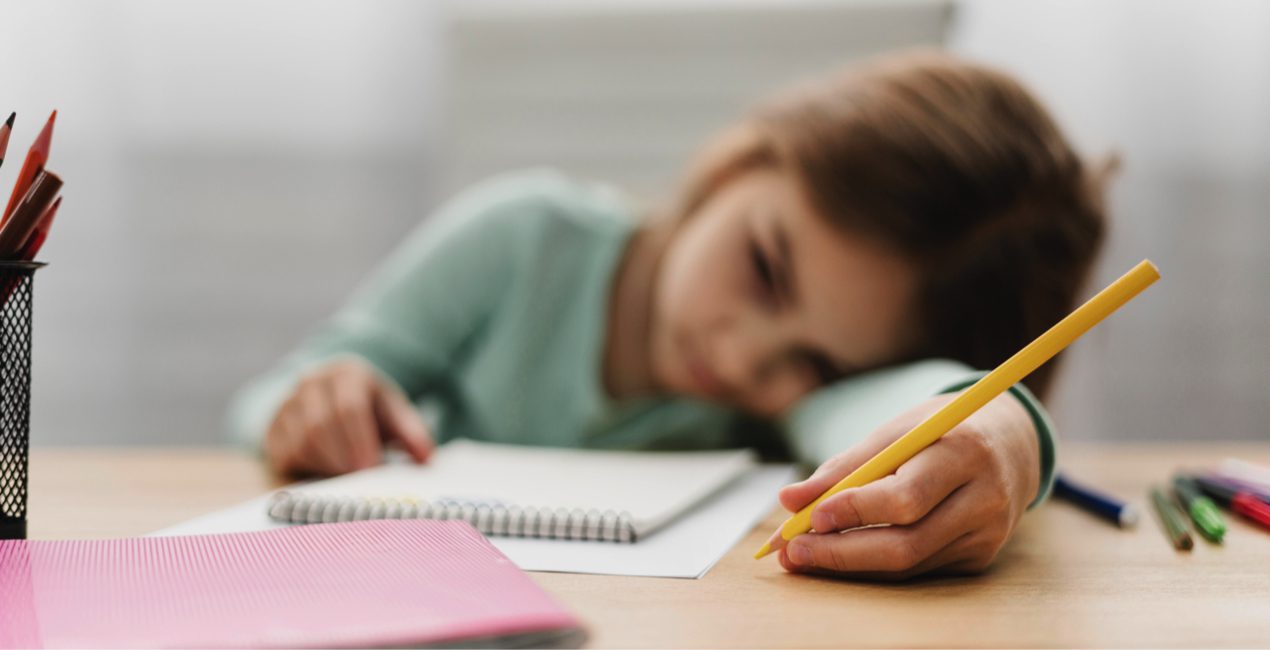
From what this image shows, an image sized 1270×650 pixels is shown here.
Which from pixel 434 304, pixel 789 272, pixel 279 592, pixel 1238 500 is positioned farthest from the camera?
pixel 434 304

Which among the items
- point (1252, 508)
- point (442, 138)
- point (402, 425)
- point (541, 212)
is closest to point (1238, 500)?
point (1252, 508)

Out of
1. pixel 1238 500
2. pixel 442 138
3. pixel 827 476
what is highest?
pixel 442 138

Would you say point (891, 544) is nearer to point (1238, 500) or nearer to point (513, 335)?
point (1238, 500)

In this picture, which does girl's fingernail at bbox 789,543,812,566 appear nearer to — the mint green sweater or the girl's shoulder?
the mint green sweater

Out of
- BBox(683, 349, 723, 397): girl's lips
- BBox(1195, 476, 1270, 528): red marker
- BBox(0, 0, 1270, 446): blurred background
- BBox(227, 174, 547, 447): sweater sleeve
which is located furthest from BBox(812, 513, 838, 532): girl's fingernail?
BBox(0, 0, 1270, 446): blurred background

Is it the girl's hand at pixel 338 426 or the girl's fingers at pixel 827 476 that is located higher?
the girl's fingers at pixel 827 476

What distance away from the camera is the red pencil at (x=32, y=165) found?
0.31 metres

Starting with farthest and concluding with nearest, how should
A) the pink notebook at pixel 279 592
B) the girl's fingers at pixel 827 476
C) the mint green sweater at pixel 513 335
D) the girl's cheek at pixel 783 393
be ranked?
the mint green sweater at pixel 513 335, the girl's cheek at pixel 783 393, the girl's fingers at pixel 827 476, the pink notebook at pixel 279 592

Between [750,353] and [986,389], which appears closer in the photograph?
[986,389]

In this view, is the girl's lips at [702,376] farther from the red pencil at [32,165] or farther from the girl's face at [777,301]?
the red pencil at [32,165]

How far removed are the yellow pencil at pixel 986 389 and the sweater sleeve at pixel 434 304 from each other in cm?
51

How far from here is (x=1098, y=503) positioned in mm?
471

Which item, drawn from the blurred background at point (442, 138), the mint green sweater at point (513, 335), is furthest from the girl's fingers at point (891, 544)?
the blurred background at point (442, 138)

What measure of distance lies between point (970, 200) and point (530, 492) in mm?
351
